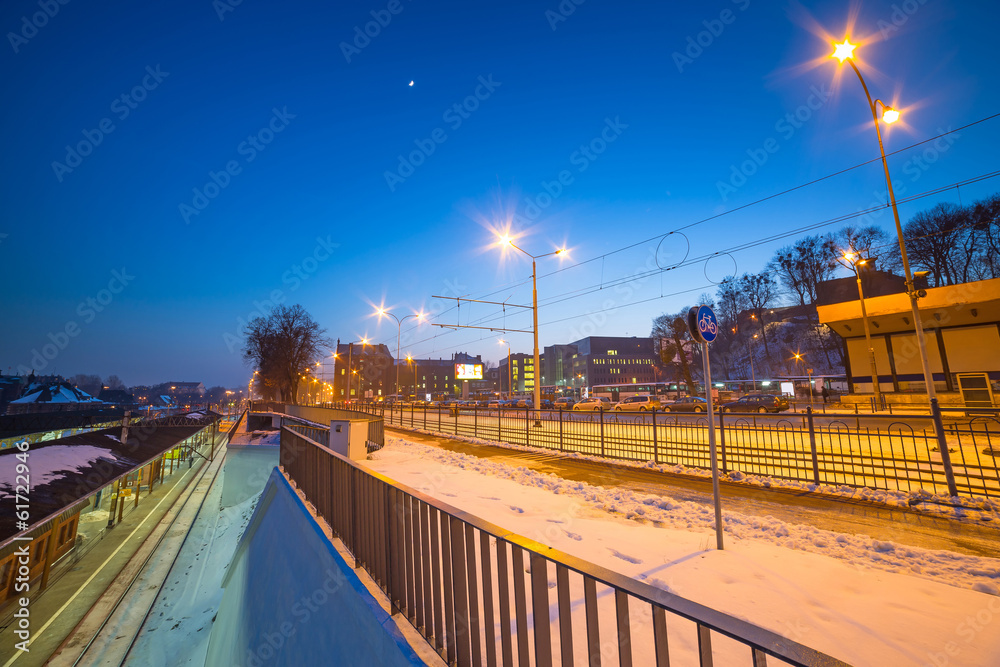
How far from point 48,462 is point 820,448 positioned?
80.7ft

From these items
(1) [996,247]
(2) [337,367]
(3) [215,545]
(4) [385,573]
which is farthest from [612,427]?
(2) [337,367]

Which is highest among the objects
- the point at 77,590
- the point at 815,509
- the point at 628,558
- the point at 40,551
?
the point at 628,558

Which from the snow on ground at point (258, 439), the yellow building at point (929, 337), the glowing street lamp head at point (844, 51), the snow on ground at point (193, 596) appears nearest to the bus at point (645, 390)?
the yellow building at point (929, 337)

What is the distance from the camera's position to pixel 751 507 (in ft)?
22.6

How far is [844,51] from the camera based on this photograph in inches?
473

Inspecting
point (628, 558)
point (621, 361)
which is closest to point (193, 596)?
point (628, 558)

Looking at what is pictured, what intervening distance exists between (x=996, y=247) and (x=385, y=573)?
58.6 metres

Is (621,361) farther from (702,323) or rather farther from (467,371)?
(702,323)

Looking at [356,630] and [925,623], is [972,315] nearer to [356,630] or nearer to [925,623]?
[925,623]

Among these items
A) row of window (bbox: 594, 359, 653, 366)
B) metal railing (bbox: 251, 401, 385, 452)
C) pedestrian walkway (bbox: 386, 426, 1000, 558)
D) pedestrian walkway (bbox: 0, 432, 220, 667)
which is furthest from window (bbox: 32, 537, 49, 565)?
row of window (bbox: 594, 359, 653, 366)

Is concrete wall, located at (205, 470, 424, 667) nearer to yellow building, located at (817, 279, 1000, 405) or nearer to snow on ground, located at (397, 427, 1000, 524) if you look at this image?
snow on ground, located at (397, 427, 1000, 524)

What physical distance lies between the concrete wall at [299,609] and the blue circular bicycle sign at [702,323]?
499 centimetres

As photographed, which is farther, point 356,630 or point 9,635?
point 9,635

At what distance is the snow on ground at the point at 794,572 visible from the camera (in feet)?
9.75
